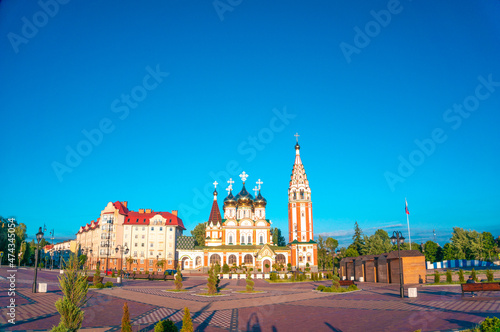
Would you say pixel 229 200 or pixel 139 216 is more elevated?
pixel 229 200

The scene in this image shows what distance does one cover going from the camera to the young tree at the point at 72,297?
975 cm

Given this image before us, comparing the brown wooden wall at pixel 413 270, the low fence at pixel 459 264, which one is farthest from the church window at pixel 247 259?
the brown wooden wall at pixel 413 270

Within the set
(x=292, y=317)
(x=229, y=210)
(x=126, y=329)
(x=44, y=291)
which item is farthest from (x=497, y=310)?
(x=229, y=210)

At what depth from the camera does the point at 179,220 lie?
80438mm

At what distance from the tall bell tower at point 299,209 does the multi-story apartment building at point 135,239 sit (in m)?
24.5

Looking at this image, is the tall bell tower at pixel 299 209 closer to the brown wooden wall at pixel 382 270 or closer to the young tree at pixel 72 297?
the brown wooden wall at pixel 382 270

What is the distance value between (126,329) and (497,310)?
51.3ft

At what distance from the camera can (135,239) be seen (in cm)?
7369

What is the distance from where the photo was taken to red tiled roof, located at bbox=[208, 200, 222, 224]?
86.1m

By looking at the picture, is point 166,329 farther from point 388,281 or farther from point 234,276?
point 234,276

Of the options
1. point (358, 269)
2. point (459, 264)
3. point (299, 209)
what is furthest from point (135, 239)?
point (459, 264)

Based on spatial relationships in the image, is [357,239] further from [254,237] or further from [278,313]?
[278,313]

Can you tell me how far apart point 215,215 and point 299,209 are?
71.1 feet

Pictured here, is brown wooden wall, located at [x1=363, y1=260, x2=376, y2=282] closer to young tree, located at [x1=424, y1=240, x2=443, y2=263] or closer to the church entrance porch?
the church entrance porch
